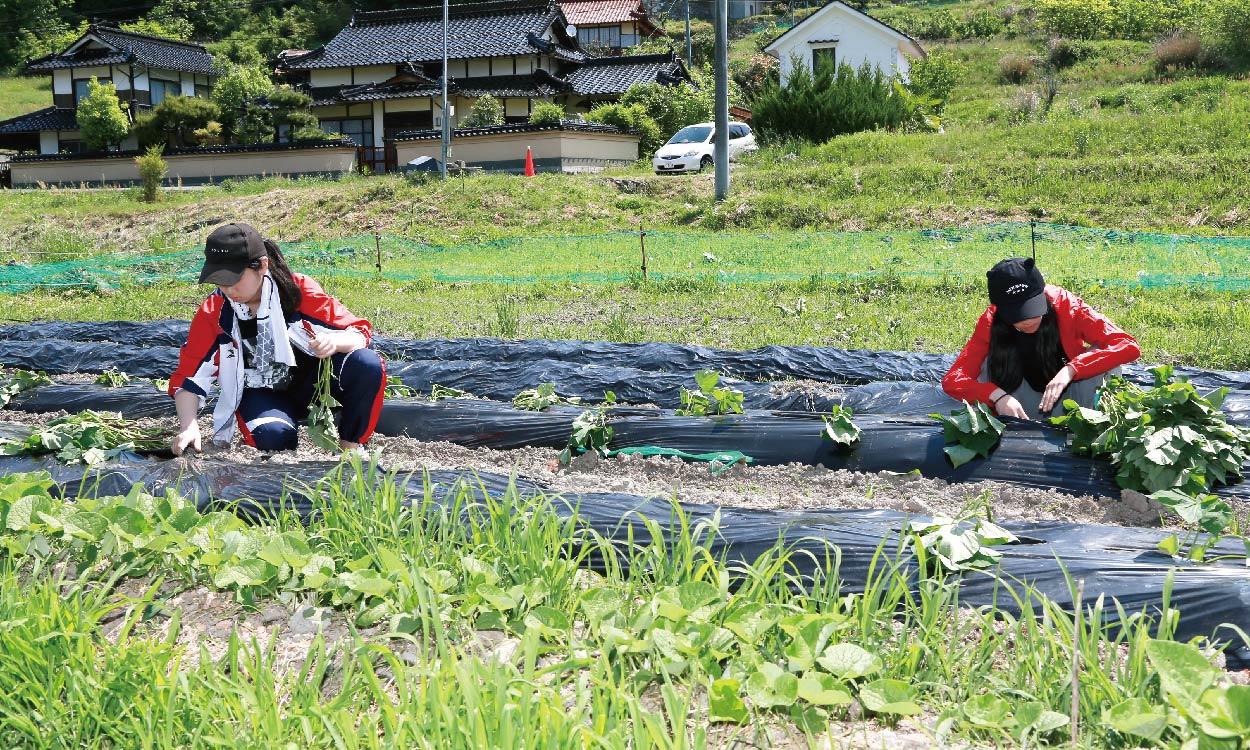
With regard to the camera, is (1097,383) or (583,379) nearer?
(1097,383)

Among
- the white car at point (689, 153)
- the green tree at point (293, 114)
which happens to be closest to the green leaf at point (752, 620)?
the white car at point (689, 153)

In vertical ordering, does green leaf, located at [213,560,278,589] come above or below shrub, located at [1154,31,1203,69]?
below

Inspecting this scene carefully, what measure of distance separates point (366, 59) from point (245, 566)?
31.4 meters

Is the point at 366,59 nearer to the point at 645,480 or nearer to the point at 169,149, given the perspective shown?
the point at 169,149

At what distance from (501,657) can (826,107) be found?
18.1 meters

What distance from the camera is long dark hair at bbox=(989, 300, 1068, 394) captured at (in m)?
3.91

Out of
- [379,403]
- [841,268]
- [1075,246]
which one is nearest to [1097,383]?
[379,403]

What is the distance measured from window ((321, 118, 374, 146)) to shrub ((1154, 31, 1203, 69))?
2138cm

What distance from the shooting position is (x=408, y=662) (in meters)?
2.14

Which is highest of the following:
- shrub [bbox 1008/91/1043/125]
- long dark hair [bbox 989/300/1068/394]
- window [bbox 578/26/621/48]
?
window [bbox 578/26/621/48]

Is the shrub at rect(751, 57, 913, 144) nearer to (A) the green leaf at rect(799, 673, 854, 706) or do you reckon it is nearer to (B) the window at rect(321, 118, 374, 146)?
(B) the window at rect(321, 118, 374, 146)

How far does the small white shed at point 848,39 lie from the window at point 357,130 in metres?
12.1

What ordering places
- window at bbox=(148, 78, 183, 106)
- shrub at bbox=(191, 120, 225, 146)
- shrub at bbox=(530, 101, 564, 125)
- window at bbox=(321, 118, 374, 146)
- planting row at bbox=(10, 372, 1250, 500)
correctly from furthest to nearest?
window at bbox=(148, 78, 183, 106) < window at bbox=(321, 118, 374, 146) < shrub at bbox=(191, 120, 225, 146) < shrub at bbox=(530, 101, 564, 125) < planting row at bbox=(10, 372, 1250, 500)

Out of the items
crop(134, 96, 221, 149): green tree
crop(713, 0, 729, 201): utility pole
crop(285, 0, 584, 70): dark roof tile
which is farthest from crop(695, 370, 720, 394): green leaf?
crop(134, 96, 221, 149): green tree
